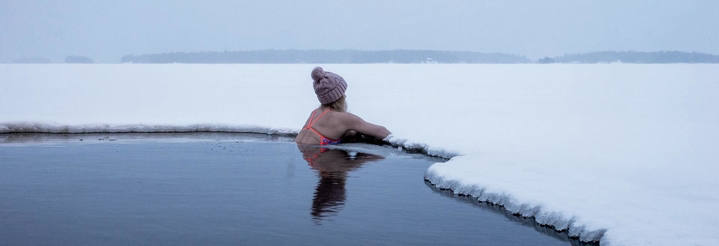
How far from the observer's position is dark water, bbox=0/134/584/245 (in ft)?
16.2

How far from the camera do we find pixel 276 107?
20969mm

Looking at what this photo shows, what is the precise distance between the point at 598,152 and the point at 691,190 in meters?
3.18

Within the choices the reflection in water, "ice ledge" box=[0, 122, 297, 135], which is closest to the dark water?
the reflection in water

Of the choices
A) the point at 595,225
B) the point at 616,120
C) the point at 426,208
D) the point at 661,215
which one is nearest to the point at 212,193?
the point at 426,208

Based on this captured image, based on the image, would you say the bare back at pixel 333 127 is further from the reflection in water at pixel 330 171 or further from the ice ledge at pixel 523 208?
the ice ledge at pixel 523 208

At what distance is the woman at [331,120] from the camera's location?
959 centimetres

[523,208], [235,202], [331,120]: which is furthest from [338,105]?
[523,208]

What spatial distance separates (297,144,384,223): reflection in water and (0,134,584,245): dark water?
14 mm

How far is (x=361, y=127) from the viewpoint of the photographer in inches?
389

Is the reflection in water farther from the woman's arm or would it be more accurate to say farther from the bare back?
the woman's arm

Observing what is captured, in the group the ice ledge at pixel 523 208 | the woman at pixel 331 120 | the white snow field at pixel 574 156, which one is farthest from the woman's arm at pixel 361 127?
the ice ledge at pixel 523 208

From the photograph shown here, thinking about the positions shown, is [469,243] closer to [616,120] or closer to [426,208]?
[426,208]

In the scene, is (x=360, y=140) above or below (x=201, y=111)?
below

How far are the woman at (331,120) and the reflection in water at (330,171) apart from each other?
19cm
